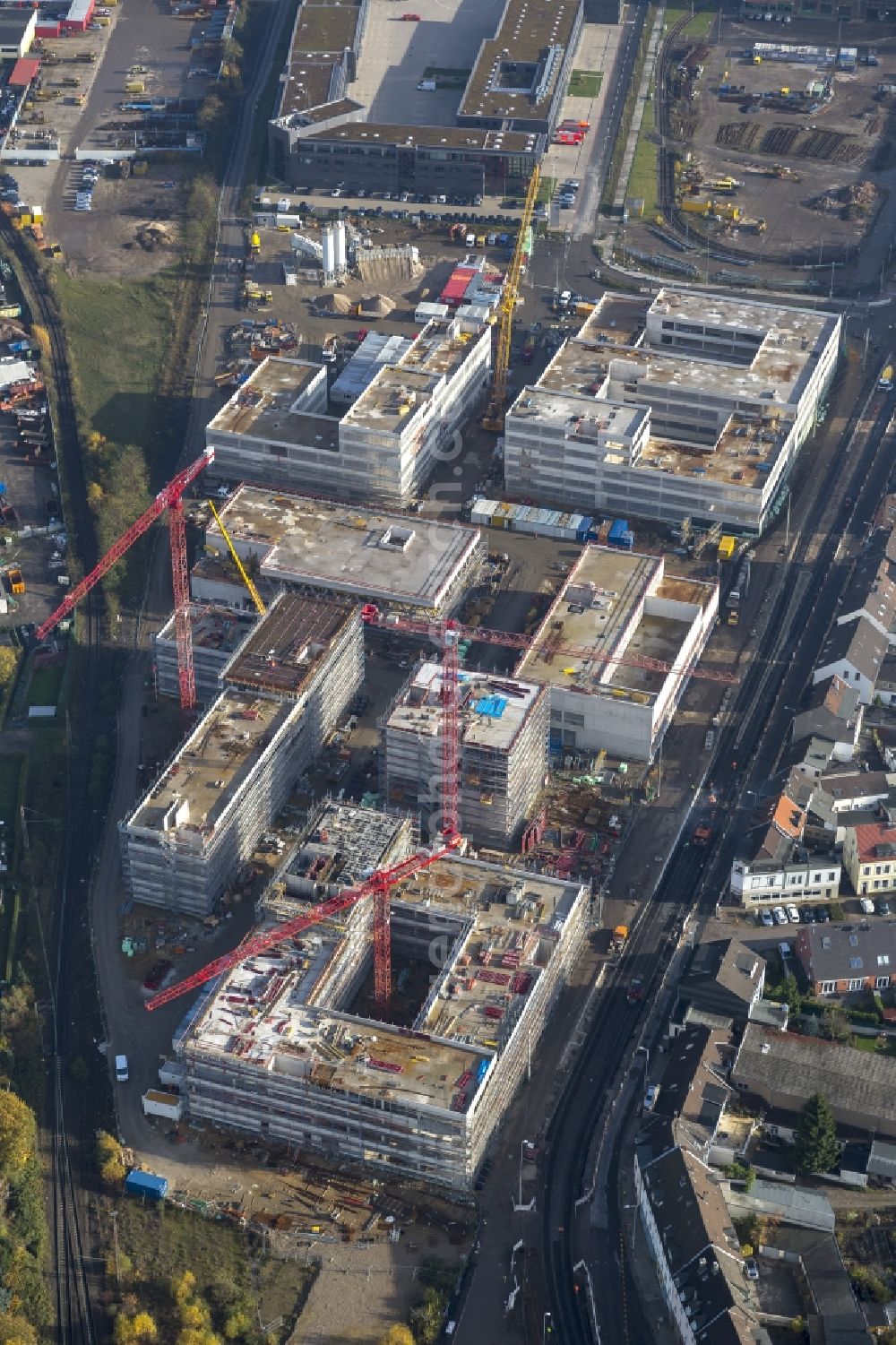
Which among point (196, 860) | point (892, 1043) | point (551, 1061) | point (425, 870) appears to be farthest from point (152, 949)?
point (892, 1043)

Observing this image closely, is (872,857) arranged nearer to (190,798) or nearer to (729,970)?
(729,970)

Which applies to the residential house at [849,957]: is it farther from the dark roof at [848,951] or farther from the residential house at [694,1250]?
the residential house at [694,1250]

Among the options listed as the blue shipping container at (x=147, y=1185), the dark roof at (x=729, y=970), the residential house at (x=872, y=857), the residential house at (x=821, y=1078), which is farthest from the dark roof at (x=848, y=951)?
the blue shipping container at (x=147, y=1185)

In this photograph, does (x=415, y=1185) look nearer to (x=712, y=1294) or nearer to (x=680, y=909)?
(x=712, y=1294)

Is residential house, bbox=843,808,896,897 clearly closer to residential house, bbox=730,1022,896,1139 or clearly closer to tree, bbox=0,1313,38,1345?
residential house, bbox=730,1022,896,1139

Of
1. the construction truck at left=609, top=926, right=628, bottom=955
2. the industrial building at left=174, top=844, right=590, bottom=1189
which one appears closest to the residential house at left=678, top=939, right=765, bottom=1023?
the construction truck at left=609, top=926, right=628, bottom=955

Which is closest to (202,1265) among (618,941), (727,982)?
(618,941)

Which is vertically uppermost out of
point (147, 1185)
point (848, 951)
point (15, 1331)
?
point (848, 951)
